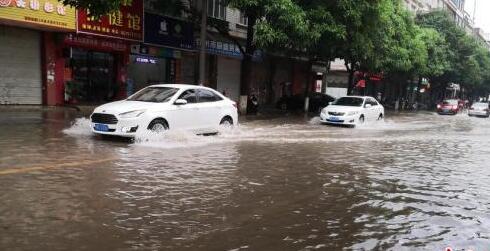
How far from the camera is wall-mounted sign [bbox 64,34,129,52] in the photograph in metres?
20.5

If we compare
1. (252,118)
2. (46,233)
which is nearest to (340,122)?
(252,118)

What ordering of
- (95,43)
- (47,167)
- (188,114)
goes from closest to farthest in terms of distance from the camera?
1. (47,167)
2. (188,114)
3. (95,43)

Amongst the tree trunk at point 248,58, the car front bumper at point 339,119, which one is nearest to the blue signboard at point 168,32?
the tree trunk at point 248,58

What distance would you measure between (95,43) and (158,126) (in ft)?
33.4

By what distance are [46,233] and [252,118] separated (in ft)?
60.4

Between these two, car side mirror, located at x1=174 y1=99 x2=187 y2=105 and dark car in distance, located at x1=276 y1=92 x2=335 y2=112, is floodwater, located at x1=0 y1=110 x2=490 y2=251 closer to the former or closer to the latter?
car side mirror, located at x1=174 y1=99 x2=187 y2=105

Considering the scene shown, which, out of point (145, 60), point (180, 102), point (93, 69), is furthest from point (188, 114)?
point (145, 60)

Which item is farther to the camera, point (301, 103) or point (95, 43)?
point (301, 103)

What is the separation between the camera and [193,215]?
638cm

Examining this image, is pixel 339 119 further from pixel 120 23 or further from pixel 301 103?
pixel 301 103

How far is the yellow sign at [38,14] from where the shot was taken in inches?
664

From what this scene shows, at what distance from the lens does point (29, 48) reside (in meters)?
19.7

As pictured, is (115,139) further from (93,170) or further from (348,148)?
(348,148)

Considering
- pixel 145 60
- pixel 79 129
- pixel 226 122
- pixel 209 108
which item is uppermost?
pixel 145 60
